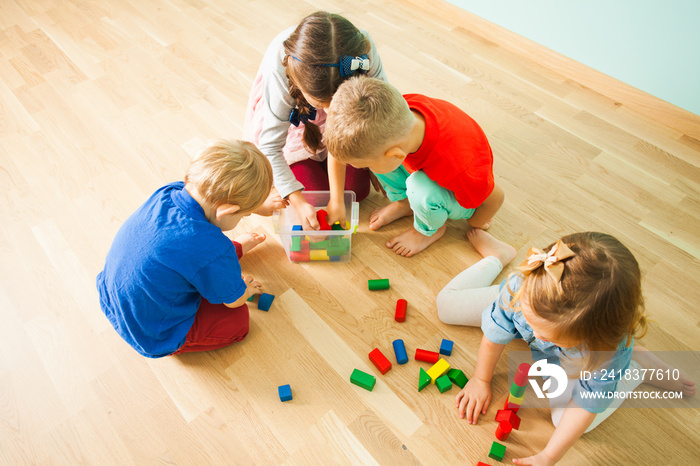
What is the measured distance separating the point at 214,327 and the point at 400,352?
0.54 metres

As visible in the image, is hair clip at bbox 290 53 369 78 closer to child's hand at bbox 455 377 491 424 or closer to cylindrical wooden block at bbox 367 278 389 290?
cylindrical wooden block at bbox 367 278 389 290

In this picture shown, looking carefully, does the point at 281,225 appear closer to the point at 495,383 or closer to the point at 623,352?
the point at 495,383

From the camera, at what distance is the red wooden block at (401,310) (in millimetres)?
1456

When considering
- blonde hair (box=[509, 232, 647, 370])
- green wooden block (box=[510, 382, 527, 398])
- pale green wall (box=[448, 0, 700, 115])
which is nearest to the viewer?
blonde hair (box=[509, 232, 647, 370])

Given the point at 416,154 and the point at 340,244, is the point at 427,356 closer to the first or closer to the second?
the point at 340,244

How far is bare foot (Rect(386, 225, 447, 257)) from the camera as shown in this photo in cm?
162

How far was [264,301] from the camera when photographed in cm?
148

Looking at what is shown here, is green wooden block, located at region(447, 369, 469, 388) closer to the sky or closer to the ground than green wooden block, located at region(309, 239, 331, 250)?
closer to the ground

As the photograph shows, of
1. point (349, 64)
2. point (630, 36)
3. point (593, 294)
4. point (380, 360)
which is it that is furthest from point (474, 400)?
point (630, 36)

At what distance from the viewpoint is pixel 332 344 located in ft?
4.67

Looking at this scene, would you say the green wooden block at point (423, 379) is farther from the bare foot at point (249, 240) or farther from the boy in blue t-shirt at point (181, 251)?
the bare foot at point (249, 240)

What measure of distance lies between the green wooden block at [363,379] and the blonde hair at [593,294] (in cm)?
56

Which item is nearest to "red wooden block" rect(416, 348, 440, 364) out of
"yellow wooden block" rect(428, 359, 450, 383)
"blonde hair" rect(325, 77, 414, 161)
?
"yellow wooden block" rect(428, 359, 450, 383)

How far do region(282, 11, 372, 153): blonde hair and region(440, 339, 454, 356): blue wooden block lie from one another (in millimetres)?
780
